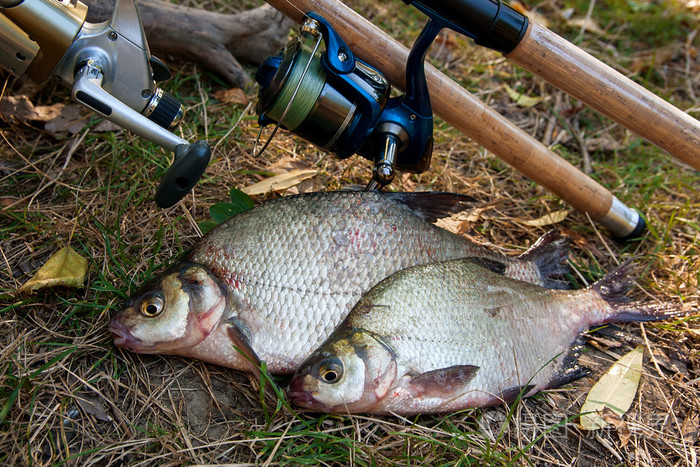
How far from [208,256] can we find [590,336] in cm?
187

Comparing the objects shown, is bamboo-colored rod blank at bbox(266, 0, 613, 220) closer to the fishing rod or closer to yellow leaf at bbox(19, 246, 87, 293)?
the fishing rod

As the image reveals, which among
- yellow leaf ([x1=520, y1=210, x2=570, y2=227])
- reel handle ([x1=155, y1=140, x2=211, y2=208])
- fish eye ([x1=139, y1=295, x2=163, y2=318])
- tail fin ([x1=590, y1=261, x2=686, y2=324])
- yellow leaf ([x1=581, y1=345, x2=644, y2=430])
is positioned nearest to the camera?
reel handle ([x1=155, y1=140, x2=211, y2=208])

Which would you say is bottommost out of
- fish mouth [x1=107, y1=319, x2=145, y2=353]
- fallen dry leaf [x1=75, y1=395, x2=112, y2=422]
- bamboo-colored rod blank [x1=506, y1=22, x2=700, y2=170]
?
fallen dry leaf [x1=75, y1=395, x2=112, y2=422]

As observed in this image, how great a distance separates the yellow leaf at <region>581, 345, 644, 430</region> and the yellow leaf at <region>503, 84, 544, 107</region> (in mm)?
2154

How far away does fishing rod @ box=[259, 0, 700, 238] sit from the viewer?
2094 millimetres

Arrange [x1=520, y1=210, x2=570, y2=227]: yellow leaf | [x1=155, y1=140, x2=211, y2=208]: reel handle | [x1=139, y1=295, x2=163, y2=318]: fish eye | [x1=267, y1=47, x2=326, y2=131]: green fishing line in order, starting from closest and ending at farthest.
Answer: [x1=155, y1=140, x2=211, y2=208]: reel handle < [x1=139, y1=295, x2=163, y2=318]: fish eye < [x1=267, y1=47, x2=326, y2=131]: green fishing line < [x1=520, y1=210, x2=570, y2=227]: yellow leaf

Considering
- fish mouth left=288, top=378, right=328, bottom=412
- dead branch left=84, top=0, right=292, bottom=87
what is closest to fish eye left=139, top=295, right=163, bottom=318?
fish mouth left=288, top=378, right=328, bottom=412

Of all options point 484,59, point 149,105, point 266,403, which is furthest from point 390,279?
point 484,59

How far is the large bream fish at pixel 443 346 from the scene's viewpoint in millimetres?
1811

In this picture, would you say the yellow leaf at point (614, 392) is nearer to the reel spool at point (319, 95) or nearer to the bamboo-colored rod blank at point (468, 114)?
the bamboo-colored rod blank at point (468, 114)

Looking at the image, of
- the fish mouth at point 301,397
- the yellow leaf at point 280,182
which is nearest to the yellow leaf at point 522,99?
the yellow leaf at point 280,182

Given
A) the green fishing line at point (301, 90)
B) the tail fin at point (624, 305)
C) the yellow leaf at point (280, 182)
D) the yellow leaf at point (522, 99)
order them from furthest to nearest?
the yellow leaf at point (522, 99) → the yellow leaf at point (280, 182) → the tail fin at point (624, 305) → the green fishing line at point (301, 90)

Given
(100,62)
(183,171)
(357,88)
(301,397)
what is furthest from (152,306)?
(357,88)

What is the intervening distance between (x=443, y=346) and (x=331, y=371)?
Result: 0.46m
